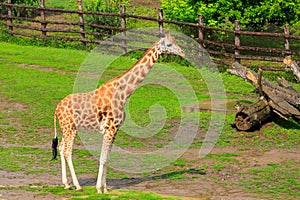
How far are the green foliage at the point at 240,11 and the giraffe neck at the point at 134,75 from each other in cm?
1389

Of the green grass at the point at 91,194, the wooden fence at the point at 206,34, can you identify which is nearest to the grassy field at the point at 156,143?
the green grass at the point at 91,194

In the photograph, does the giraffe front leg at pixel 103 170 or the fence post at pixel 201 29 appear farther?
the fence post at pixel 201 29

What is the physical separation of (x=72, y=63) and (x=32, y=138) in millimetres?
9479

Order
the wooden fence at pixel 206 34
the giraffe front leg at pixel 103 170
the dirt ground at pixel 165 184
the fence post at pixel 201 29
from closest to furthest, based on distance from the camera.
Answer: the giraffe front leg at pixel 103 170 → the dirt ground at pixel 165 184 → the wooden fence at pixel 206 34 → the fence post at pixel 201 29

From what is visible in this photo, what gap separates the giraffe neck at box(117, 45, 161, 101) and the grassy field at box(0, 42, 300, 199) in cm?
198

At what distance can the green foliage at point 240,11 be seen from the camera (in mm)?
27750

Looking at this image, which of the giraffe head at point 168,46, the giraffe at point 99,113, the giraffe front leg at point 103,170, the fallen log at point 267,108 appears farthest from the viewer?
the fallen log at point 267,108

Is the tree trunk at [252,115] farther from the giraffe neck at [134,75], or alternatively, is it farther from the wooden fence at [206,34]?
the wooden fence at [206,34]

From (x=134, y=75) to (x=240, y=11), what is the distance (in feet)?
49.7

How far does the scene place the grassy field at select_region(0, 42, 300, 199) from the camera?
14609mm

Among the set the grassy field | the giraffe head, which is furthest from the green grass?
the giraffe head

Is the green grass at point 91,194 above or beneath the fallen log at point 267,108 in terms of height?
beneath

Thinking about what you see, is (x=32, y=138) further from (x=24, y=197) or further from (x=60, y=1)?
(x=60, y=1)

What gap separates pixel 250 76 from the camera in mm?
19188
